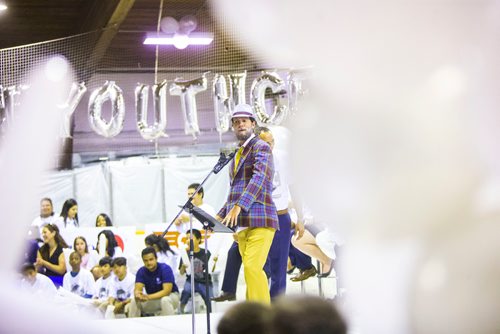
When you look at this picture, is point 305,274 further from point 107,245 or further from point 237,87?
point 237,87

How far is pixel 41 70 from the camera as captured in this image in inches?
295

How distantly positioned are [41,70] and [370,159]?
550 cm

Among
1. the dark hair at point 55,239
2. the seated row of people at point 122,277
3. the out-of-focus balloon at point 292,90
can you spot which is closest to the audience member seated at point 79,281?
the seated row of people at point 122,277

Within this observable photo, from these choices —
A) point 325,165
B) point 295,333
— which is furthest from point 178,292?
point 295,333

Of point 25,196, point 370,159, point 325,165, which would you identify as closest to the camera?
point 25,196

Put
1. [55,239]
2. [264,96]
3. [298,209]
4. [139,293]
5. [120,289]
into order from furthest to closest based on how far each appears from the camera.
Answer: [264,96] → [55,239] → [120,289] → [139,293] → [298,209]

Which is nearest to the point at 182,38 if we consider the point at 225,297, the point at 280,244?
the point at 225,297

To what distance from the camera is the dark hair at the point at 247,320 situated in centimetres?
101

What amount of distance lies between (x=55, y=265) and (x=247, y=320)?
18.9 feet

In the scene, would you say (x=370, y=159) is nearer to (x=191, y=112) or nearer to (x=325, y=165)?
(x=325, y=165)

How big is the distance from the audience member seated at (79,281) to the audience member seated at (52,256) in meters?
0.07

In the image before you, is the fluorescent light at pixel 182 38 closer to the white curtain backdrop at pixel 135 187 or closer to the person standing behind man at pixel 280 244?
the white curtain backdrop at pixel 135 187

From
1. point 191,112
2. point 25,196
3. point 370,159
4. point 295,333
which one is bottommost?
point 295,333

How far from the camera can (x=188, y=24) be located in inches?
320
